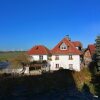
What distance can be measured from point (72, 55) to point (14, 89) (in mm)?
22972

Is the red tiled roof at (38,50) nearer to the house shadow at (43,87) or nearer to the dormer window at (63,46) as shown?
the dormer window at (63,46)

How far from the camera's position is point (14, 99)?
4703 cm

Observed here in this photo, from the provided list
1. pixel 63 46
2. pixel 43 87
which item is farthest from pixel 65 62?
pixel 43 87

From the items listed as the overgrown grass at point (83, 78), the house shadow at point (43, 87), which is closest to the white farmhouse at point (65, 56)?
the overgrown grass at point (83, 78)

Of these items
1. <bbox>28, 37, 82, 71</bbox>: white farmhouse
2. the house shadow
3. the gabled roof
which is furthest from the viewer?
the gabled roof

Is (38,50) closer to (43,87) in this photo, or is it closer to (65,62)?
(65,62)

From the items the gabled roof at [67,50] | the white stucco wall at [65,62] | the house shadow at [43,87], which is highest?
the gabled roof at [67,50]

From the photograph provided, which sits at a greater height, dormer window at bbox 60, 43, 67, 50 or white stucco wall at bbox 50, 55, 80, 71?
dormer window at bbox 60, 43, 67, 50

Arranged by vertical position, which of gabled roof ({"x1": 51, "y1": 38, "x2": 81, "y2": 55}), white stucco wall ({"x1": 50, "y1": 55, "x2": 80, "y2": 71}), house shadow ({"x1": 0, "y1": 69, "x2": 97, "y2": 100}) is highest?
gabled roof ({"x1": 51, "y1": 38, "x2": 81, "y2": 55})

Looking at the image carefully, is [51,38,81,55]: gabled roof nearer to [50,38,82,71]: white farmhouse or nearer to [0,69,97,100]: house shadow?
[50,38,82,71]: white farmhouse

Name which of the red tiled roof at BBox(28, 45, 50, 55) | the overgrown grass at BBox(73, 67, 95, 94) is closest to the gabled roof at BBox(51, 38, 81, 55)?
the red tiled roof at BBox(28, 45, 50, 55)

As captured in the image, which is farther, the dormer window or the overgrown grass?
the dormer window

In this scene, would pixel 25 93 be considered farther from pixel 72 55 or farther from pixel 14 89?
pixel 72 55

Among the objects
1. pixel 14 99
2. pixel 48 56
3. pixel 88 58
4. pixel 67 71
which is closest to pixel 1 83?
pixel 14 99
